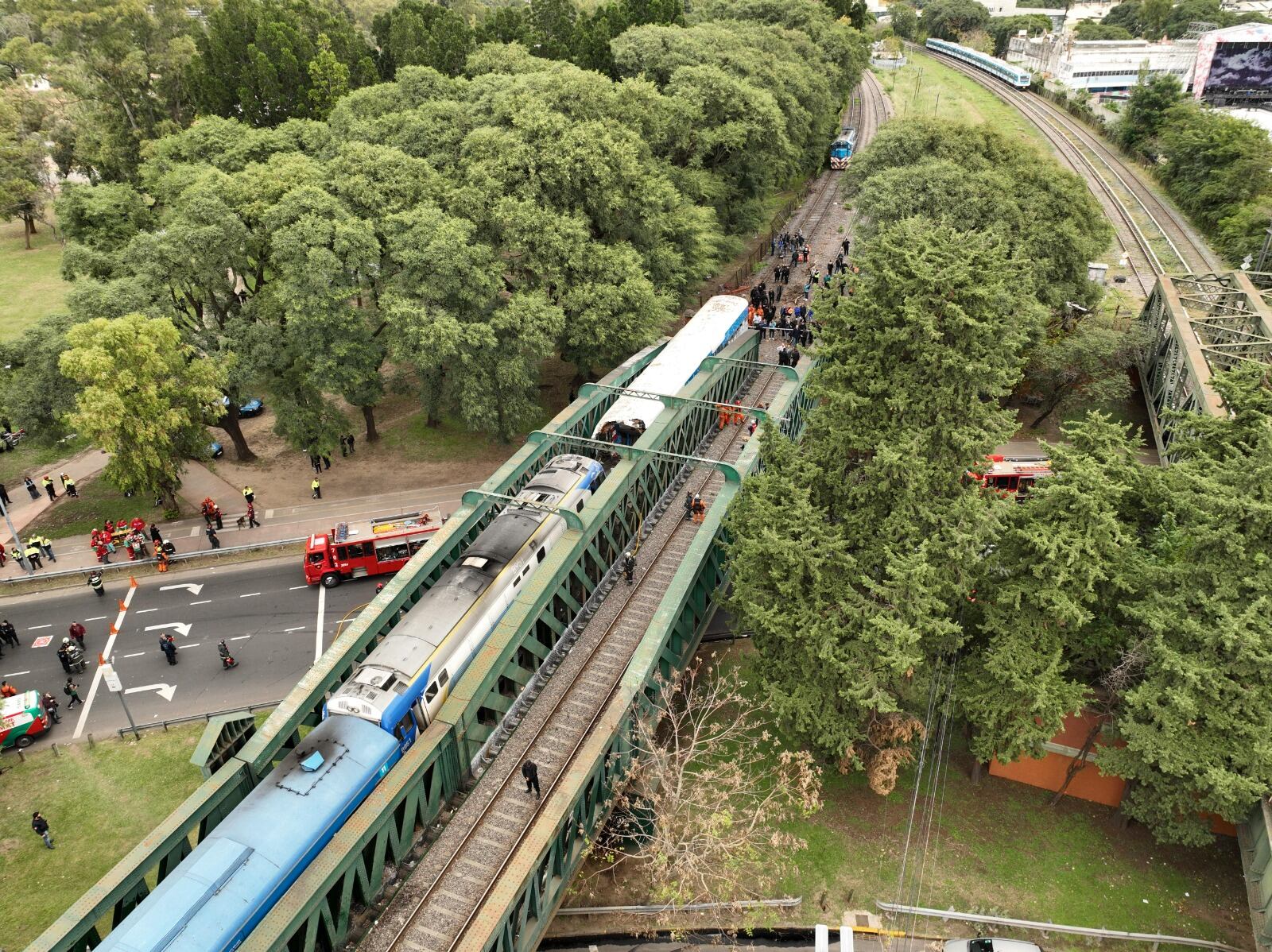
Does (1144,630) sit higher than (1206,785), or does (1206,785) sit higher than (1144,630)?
(1144,630)

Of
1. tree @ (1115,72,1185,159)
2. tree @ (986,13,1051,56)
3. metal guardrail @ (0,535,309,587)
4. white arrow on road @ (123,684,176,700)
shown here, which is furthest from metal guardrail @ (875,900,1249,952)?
tree @ (986,13,1051,56)

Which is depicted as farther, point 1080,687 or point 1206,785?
point 1080,687

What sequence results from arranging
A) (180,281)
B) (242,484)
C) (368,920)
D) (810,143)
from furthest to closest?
(810,143) → (242,484) → (180,281) → (368,920)

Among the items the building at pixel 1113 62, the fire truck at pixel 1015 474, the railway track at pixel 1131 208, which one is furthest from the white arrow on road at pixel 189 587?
the building at pixel 1113 62

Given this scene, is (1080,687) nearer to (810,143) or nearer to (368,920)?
(368,920)

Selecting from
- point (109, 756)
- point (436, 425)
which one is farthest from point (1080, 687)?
point (436, 425)

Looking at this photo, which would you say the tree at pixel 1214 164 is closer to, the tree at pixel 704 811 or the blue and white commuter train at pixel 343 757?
the tree at pixel 704 811

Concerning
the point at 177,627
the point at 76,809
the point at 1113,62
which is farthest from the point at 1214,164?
the point at 76,809
